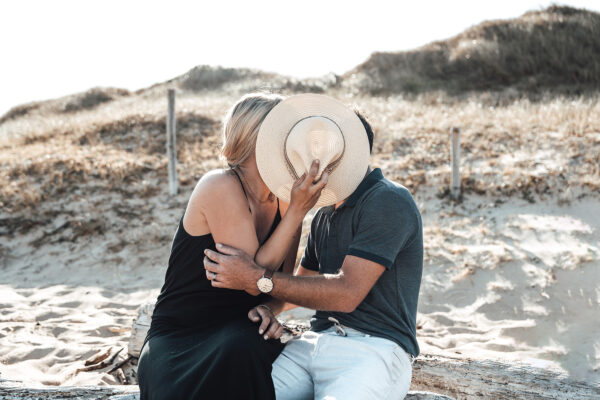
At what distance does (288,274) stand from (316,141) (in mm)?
697

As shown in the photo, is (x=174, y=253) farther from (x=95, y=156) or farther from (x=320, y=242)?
(x=95, y=156)

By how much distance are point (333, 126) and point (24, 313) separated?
545cm

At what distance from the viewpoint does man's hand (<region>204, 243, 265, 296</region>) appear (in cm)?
257

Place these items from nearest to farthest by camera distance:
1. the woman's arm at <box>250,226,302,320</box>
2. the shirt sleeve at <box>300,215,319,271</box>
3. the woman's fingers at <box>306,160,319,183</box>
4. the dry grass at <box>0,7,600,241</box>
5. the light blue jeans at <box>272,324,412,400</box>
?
the light blue jeans at <box>272,324,412,400</box> → the woman's fingers at <box>306,160,319,183</box> → the woman's arm at <box>250,226,302,320</box> → the shirt sleeve at <box>300,215,319,271</box> → the dry grass at <box>0,7,600,241</box>

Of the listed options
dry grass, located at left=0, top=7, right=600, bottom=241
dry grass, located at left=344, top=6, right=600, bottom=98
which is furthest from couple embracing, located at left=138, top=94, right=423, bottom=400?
dry grass, located at left=344, top=6, right=600, bottom=98

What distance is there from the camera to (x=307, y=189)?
2.56m

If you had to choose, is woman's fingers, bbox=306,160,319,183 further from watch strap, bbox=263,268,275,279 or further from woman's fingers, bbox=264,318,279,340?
woman's fingers, bbox=264,318,279,340

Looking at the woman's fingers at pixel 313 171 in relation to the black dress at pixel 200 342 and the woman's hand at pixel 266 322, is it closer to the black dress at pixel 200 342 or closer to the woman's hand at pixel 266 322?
the black dress at pixel 200 342

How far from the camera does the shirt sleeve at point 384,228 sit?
98.8 inches

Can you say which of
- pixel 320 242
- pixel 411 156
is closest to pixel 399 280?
pixel 320 242

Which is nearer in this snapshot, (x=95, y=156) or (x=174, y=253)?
(x=174, y=253)

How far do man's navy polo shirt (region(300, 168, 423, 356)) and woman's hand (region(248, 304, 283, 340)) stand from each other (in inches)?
13.6

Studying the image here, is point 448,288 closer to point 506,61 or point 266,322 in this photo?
point 266,322

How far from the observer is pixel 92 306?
6.83 metres
